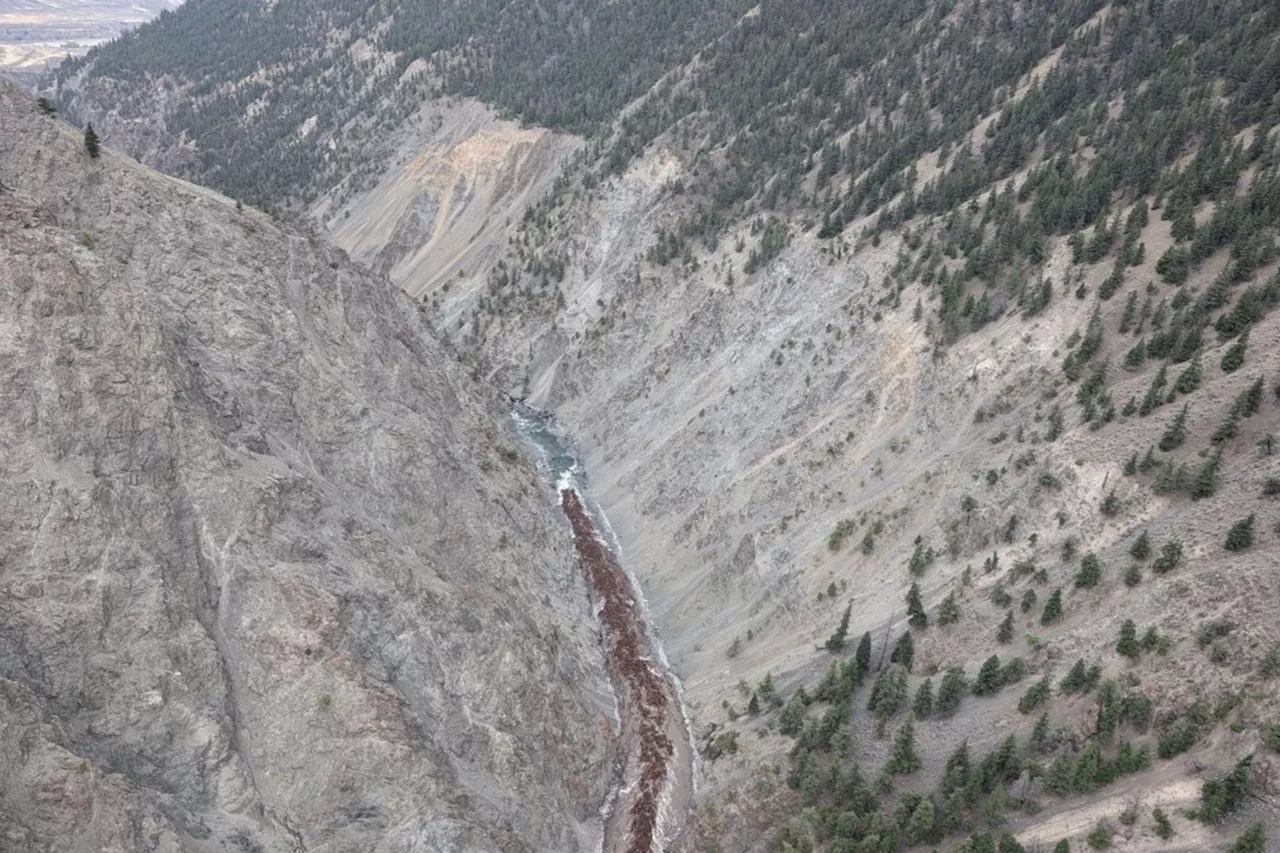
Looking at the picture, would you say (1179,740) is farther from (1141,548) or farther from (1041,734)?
(1141,548)

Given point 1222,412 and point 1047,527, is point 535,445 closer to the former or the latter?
point 1047,527

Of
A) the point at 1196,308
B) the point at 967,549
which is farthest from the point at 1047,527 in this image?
the point at 1196,308

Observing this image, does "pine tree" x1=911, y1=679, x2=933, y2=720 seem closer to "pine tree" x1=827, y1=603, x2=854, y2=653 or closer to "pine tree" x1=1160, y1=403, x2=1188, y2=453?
"pine tree" x1=827, y1=603, x2=854, y2=653

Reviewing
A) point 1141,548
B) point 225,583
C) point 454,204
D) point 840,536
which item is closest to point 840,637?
point 840,536

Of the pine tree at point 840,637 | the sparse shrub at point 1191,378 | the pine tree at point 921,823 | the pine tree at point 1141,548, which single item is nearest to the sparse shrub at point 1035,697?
the pine tree at point 921,823

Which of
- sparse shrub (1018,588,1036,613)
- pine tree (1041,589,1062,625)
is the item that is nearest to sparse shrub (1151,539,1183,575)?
pine tree (1041,589,1062,625)

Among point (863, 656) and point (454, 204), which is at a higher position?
point (454, 204)
